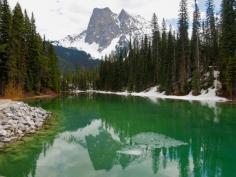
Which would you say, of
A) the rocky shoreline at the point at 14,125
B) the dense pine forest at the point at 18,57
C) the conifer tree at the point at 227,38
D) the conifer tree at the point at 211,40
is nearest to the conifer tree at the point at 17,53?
the dense pine forest at the point at 18,57

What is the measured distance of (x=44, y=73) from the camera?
81.2m

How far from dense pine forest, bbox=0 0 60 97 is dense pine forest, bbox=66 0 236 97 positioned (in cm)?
2887

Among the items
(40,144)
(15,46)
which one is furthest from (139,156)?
(15,46)

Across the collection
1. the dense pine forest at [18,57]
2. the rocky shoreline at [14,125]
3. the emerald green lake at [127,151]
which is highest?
the dense pine forest at [18,57]

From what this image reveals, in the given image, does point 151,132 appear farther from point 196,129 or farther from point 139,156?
point 139,156

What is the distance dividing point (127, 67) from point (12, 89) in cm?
7291

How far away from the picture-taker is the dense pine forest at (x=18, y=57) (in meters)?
55.9

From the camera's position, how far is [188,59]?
79.0 m

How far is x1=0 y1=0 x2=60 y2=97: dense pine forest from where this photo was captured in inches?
2200

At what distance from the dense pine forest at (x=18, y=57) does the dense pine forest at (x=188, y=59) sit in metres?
28.9

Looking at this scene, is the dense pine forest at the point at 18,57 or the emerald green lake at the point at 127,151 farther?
the dense pine forest at the point at 18,57

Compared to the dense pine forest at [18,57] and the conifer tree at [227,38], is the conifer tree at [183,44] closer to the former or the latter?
the conifer tree at [227,38]

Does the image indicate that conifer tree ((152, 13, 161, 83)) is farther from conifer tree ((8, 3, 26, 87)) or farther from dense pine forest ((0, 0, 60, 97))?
conifer tree ((8, 3, 26, 87))

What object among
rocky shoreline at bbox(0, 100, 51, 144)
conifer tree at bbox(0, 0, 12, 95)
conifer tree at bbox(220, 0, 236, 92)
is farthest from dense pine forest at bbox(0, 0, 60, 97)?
conifer tree at bbox(220, 0, 236, 92)
